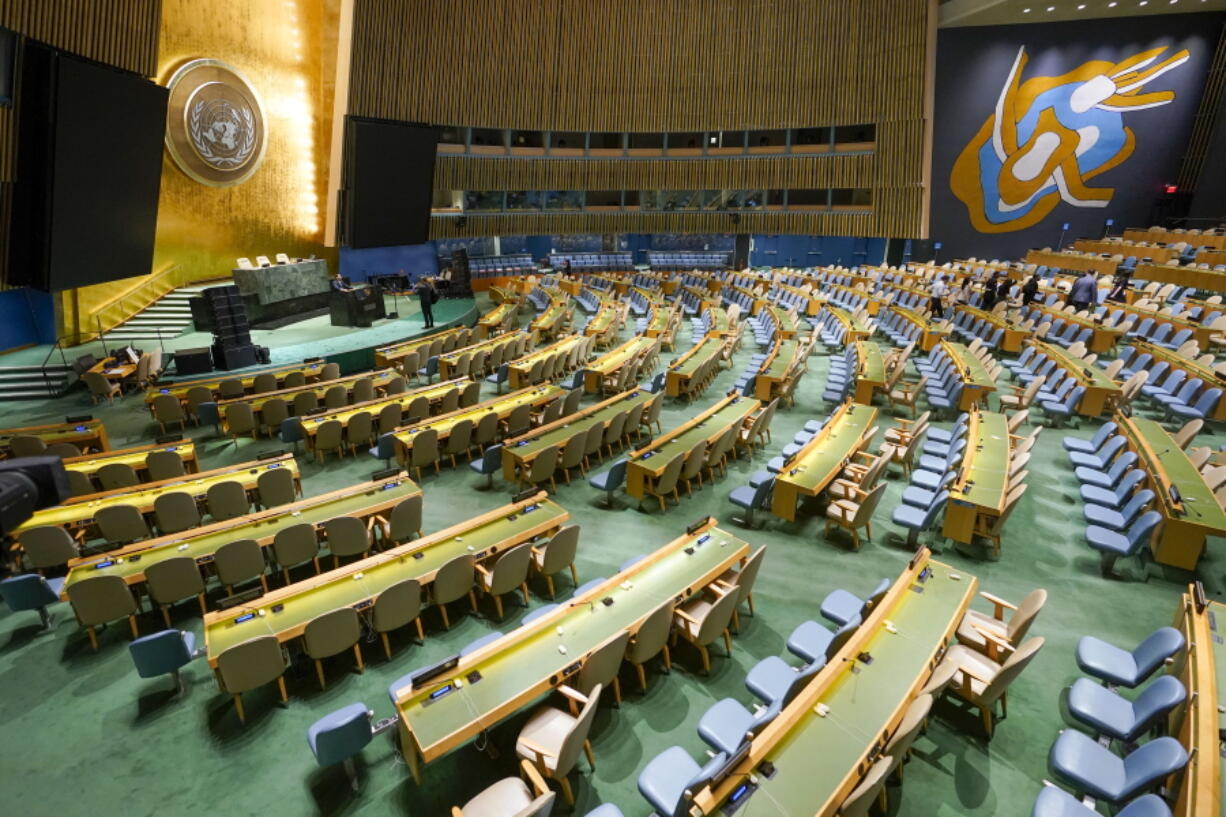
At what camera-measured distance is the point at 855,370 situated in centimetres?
1127

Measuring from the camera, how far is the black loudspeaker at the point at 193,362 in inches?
452

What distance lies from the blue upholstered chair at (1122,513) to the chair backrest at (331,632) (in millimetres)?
7085

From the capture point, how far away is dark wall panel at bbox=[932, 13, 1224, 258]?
74.1 feet

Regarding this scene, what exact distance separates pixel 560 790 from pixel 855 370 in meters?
9.49

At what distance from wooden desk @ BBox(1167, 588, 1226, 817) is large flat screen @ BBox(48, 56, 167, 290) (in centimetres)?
1449

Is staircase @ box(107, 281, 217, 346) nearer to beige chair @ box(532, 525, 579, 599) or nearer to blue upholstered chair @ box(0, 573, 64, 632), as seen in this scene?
blue upholstered chair @ box(0, 573, 64, 632)

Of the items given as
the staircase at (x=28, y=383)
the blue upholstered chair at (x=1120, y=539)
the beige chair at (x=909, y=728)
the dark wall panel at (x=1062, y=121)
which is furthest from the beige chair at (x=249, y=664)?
the dark wall panel at (x=1062, y=121)

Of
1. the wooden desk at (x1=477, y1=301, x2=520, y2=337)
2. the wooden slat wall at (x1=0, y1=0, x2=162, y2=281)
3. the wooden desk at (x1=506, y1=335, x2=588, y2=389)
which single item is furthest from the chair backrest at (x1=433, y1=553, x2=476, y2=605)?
the wooden desk at (x1=477, y1=301, x2=520, y2=337)

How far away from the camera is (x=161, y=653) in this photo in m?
4.17

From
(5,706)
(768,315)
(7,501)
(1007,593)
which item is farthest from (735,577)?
(768,315)

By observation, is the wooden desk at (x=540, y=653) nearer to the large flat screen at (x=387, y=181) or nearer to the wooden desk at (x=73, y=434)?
the wooden desk at (x=73, y=434)

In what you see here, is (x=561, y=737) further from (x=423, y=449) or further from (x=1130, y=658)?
(x=423, y=449)

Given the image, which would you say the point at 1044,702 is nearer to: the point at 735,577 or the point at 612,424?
the point at 735,577

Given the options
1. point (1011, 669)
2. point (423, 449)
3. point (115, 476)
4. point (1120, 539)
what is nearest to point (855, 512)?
point (1120, 539)
